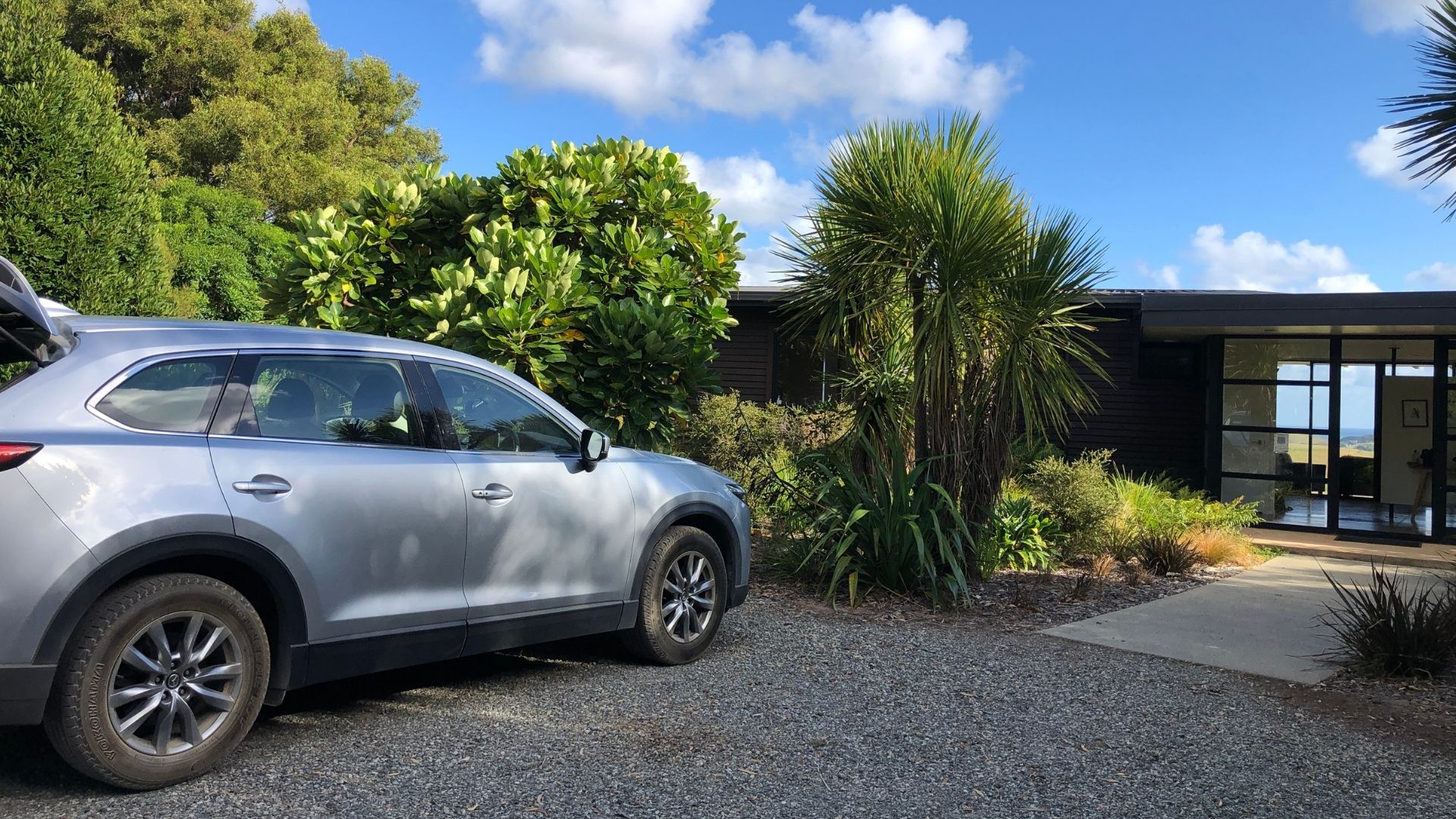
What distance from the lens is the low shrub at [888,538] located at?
305 inches

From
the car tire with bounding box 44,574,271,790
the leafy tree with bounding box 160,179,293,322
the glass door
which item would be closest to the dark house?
the glass door

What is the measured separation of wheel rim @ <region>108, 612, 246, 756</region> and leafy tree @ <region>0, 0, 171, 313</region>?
5.87 metres

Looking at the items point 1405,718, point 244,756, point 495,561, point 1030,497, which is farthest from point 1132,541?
point 244,756

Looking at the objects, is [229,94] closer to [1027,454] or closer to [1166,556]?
[1027,454]

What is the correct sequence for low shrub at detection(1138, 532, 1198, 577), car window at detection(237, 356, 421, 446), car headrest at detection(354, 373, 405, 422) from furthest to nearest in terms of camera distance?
low shrub at detection(1138, 532, 1198, 577)
car headrest at detection(354, 373, 405, 422)
car window at detection(237, 356, 421, 446)

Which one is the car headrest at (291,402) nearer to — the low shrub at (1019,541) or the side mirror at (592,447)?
the side mirror at (592,447)

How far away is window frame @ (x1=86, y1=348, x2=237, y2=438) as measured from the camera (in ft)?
12.2

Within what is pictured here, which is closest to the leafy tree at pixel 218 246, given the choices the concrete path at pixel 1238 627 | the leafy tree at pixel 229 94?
the leafy tree at pixel 229 94

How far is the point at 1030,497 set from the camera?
10656 mm

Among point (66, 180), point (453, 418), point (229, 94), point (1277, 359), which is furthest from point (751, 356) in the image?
point (229, 94)

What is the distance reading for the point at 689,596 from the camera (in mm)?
5836

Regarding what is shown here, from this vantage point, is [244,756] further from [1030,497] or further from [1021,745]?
[1030,497]

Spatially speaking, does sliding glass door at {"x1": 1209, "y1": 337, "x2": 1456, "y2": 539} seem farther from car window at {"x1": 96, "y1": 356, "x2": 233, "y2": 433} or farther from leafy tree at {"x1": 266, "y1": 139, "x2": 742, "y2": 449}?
car window at {"x1": 96, "y1": 356, "x2": 233, "y2": 433}

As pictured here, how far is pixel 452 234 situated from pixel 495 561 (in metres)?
5.17
